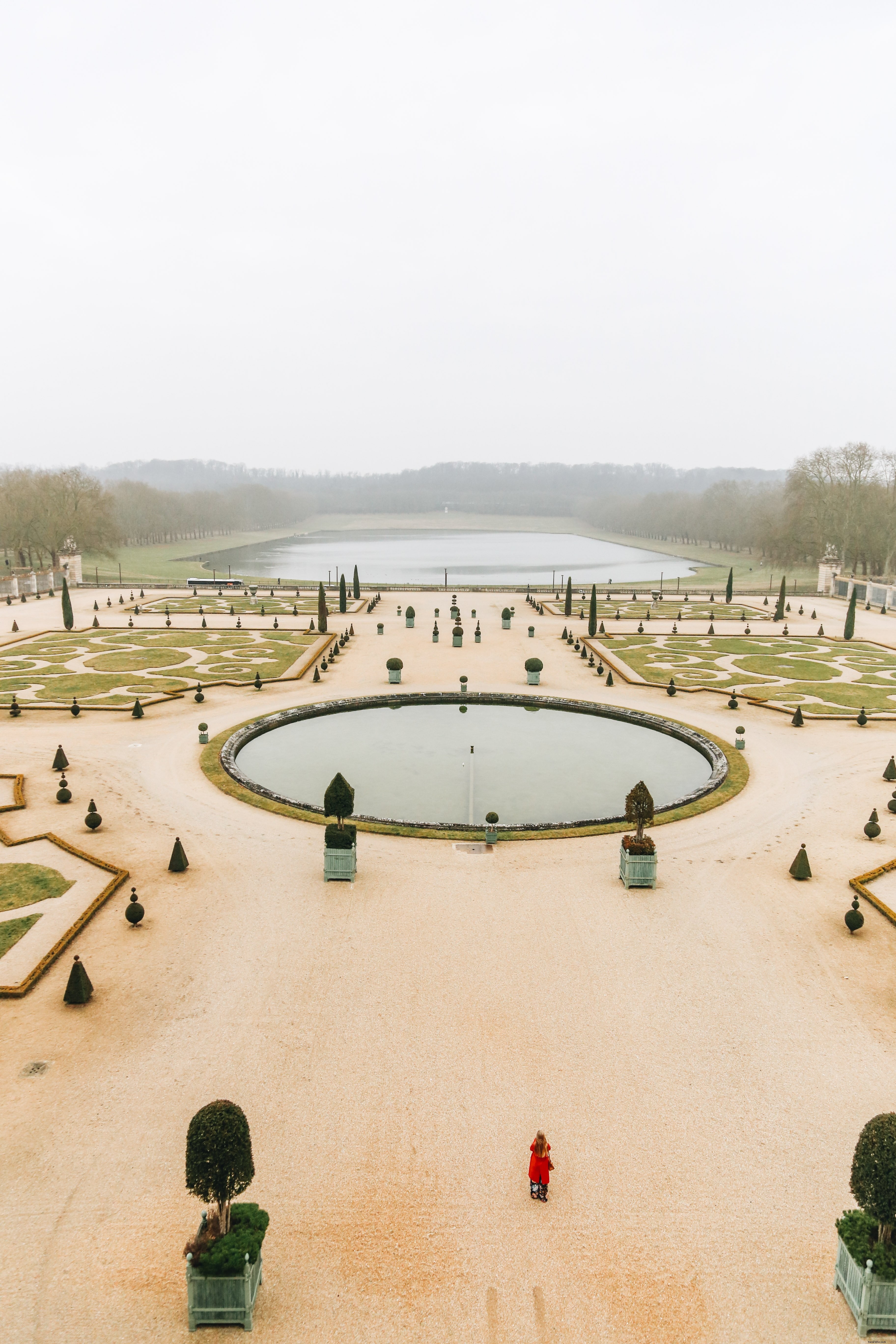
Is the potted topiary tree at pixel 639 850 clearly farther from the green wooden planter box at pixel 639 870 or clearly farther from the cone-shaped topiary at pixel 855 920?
the cone-shaped topiary at pixel 855 920

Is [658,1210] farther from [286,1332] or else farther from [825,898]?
[825,898]

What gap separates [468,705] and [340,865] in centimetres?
1990

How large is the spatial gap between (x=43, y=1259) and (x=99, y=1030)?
186 inches

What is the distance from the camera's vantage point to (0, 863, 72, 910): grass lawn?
63.7ft

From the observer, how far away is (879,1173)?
365 inches

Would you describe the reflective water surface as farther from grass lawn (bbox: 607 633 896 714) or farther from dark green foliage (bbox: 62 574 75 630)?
dark green foliage (bbox: 62 574 75 630)

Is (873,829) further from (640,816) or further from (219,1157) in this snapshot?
(219,1157)

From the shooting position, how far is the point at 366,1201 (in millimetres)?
11008

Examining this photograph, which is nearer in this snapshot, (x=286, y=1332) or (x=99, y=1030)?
(x=286, y=1332)

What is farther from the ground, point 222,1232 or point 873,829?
point 222,1232

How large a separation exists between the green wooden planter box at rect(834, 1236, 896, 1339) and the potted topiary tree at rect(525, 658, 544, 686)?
33.1m

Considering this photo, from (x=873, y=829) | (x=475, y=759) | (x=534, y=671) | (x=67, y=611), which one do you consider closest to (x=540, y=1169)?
(x=873, y=829)

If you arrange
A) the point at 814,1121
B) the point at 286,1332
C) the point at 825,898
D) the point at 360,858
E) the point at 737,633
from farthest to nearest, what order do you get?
the point at 737,633 < the point at 360,858 < the point at 825,898 < the point at 814,1121 < the point at 286,1332

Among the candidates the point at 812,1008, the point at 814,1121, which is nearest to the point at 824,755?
the point at 812,1008
